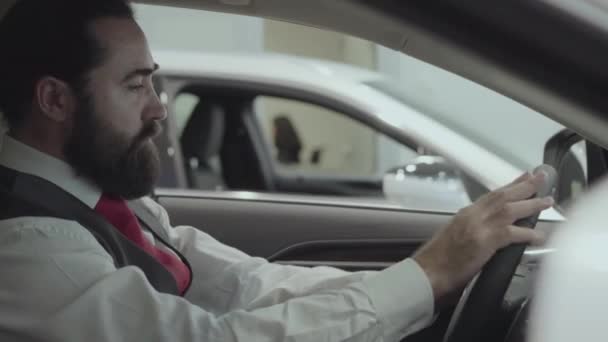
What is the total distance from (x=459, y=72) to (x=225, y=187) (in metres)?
3.94

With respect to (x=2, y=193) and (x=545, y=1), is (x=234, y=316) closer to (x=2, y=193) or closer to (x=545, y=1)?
(x=2, y=193)

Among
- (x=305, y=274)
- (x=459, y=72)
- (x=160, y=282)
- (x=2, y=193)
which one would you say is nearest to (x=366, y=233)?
(x=305, y=274)

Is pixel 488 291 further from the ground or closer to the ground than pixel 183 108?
further from the ground

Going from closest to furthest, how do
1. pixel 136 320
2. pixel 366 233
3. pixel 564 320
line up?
pixel 564 320
pixel 136 320
pixel 366 233

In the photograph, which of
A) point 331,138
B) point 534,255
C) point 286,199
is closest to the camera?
point 534,255

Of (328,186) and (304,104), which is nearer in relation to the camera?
(304,104)

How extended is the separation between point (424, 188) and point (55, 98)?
1879mm

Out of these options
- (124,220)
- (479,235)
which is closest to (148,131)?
(124,220)

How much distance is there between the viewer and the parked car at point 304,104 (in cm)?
371

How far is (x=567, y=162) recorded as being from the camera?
8.20 ft

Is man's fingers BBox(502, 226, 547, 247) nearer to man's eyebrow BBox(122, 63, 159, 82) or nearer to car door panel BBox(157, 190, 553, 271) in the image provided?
man's eyebrow BBox(122, 63, 159, 82)

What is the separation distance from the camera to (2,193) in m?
1.87

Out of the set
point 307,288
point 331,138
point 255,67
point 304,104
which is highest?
point 255,67

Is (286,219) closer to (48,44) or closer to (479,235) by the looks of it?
(48,44)
